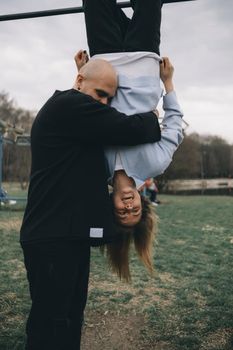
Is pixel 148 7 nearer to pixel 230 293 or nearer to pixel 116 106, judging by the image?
pixel 116 106

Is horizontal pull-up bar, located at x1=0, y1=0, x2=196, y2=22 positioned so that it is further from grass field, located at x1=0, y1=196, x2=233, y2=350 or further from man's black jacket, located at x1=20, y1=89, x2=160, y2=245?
grass field, located at x1=0, y1=196, x2=233, y2=350

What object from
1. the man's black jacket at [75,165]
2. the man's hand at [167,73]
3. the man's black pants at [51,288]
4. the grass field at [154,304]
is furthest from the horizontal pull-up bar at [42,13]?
the grass field at [154,304]

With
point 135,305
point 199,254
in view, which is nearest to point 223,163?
point 199,254

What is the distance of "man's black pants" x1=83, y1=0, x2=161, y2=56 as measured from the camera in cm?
221

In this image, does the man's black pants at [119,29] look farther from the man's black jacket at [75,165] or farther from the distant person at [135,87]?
the man's black jacket at [75,165]

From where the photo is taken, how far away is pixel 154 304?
425 centimetres

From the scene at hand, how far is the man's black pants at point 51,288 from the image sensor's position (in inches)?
79.3

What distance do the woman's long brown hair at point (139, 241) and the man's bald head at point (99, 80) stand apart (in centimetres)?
66

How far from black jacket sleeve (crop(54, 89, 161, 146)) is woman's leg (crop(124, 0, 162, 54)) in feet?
1.44

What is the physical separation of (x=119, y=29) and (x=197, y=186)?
32.3m

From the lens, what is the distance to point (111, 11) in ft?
7.53

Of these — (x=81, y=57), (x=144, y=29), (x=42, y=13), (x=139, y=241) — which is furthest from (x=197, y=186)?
(x=144, y=29)

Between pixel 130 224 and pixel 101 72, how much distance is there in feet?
2.61

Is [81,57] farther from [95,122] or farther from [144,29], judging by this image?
[95,122]
